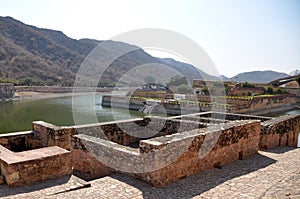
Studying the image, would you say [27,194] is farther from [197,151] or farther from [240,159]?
[240,159]

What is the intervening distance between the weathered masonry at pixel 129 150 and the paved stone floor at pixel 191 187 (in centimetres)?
24

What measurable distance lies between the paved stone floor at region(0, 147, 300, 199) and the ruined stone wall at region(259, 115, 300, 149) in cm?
268

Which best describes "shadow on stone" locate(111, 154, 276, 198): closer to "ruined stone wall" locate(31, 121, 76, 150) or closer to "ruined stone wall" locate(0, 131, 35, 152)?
"ruined stone wall" locate(31, 121, 76, 150)

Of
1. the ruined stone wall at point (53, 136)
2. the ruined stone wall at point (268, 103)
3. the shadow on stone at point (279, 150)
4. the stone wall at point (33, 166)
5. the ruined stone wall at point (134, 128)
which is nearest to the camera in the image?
the stone wall at point (33, 166)

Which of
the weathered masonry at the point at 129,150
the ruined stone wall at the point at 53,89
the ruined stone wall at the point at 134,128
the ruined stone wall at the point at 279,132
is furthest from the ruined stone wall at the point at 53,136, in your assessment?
the ruined stone wall at the point at 53,89

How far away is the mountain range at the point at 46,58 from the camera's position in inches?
3352

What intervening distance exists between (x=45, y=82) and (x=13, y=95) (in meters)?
30.7

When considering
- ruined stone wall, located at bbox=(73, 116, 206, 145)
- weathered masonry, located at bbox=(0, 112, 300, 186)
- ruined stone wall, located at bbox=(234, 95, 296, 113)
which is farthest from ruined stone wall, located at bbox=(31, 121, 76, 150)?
ruined stone wall, located at bbox=(234, 95, 296, 113)

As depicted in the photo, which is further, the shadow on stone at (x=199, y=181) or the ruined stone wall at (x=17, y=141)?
the ruined stone wall at (x=17, y=141)

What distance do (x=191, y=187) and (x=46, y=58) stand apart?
4766 inches

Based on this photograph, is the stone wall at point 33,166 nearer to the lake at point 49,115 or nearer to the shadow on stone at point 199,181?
the shadow on stone at point 199,181

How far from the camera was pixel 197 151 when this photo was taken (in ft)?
22.8

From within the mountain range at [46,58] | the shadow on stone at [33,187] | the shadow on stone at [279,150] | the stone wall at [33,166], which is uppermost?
the mountain range at [46,58]

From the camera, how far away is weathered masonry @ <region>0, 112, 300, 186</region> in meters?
6.09
